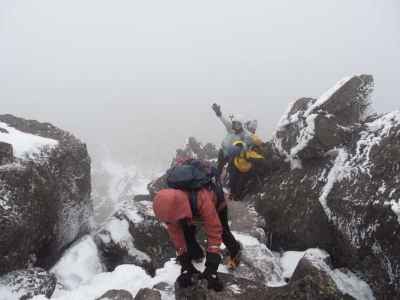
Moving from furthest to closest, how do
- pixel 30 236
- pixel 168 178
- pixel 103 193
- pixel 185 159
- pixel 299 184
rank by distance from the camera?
pixel 103 193 < pixel 299 184 < pixel 30 236 < pixel 185 159 < pixel 168 178

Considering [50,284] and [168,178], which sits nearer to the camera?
[168,178]

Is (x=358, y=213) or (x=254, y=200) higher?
(x=358, y=213)

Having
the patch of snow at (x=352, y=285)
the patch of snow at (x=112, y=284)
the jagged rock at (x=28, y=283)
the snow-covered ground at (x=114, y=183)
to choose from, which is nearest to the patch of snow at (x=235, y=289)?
the patch of snow at (x=112, y=284)

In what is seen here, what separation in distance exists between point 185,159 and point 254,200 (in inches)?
330

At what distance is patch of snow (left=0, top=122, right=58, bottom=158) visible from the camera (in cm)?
1370

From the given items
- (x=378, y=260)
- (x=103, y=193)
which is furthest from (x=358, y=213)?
(x=103, y=193)

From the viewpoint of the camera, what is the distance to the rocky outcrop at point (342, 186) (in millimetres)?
9641

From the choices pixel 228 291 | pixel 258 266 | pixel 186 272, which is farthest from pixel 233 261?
pixel 186 272

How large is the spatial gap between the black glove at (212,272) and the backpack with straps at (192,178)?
1.01 meters

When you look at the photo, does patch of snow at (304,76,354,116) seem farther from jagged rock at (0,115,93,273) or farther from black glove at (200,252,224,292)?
jagged rock at (0,115,93,273)

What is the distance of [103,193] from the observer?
101562mm

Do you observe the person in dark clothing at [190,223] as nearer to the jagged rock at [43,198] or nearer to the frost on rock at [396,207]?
the frost on rock at [396,207]

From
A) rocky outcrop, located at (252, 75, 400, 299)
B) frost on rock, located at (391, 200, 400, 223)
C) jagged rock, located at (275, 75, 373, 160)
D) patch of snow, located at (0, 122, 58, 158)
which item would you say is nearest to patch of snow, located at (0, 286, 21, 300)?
patch of snow, located at (0, 122, 58, 158)

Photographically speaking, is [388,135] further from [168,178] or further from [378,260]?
[168,178]
